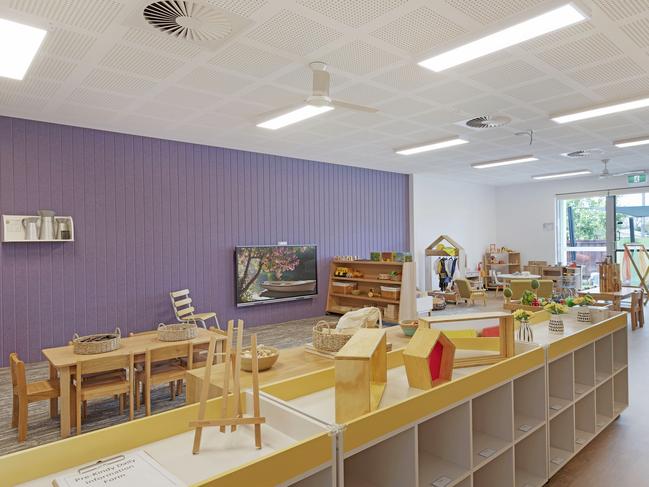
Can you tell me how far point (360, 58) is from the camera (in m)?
4.00

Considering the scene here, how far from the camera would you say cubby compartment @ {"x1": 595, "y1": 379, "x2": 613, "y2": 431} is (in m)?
3.68

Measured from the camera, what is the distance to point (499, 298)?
11469 millimetres

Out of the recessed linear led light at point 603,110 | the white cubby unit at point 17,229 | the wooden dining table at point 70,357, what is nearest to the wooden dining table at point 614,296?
the recessed linear led light at point 603,110

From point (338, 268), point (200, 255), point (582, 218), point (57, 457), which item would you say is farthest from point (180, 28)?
→ point (582, 218)

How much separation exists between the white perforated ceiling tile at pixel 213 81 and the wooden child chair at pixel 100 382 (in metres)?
2.68

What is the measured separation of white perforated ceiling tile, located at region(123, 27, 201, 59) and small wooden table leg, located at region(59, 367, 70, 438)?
2669 mm

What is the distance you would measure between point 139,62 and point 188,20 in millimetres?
987

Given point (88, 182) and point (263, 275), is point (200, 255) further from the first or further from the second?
point (88, 182)

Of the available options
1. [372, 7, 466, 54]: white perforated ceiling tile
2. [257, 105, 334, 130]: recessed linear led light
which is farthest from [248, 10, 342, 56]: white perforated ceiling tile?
[257, 105, 334, 130]: recessed linear led light

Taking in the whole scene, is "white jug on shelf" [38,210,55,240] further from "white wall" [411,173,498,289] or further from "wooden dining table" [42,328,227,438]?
"white wall" [411,173,498,289]

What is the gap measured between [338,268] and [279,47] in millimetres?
5841

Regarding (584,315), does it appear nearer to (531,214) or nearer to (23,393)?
(23,393)

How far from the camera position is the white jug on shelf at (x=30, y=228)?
5.61 meters

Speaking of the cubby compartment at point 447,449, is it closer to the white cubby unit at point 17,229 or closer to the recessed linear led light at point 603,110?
the recessed linear led light at point 603,110
